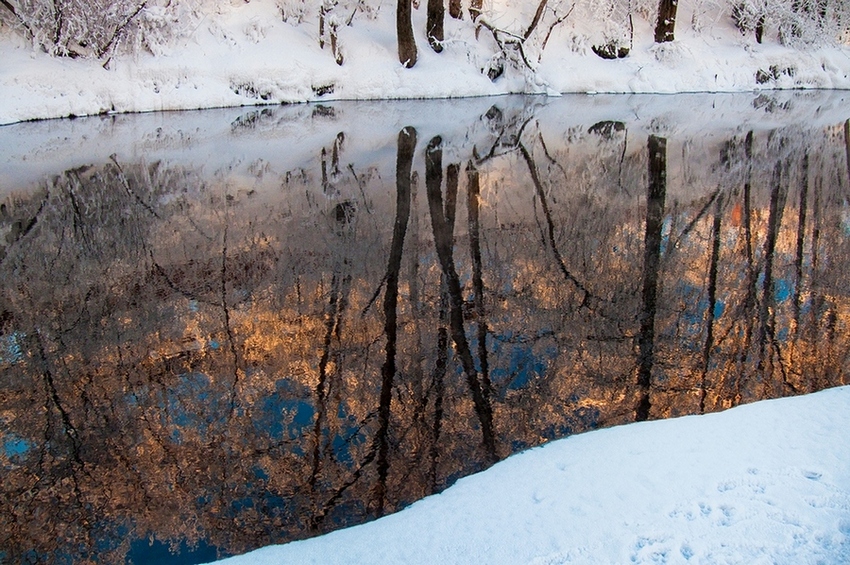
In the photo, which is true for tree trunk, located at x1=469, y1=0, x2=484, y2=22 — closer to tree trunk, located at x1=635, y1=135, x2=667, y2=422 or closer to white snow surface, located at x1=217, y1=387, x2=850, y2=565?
tree trunk, located at x1=635, y1=135, x2=667, y2=422

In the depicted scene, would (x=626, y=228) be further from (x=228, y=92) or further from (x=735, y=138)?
(x=228, y=92)

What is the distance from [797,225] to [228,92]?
51.3ft

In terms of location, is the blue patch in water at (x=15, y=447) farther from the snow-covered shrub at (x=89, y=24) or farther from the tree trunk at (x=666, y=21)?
the tree trunk at (x=666, y=21)

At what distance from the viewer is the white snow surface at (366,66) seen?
18734 millimetres

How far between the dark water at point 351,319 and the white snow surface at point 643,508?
1.19 ft

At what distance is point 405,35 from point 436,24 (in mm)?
1832

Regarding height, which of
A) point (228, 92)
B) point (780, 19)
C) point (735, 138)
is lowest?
point (735, 138)

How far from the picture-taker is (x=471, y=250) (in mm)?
8742

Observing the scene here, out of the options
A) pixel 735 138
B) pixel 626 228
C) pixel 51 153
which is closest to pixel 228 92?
pixel 51 153

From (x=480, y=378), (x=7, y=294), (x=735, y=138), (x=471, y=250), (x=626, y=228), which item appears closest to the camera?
(x=480, y=378)

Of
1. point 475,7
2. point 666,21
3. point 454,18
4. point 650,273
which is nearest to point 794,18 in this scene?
point 666,21

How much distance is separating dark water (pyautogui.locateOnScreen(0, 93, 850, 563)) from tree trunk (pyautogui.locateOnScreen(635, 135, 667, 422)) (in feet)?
0.13

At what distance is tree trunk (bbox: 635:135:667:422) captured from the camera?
5.70 m

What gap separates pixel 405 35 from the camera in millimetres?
22500
